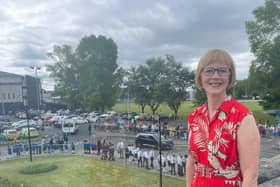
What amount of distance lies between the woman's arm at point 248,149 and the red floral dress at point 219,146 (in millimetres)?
38

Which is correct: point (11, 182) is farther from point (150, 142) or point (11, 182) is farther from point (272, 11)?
point (272, 11)

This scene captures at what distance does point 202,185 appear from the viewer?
1.74m

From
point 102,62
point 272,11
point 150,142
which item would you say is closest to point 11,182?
point 150,142

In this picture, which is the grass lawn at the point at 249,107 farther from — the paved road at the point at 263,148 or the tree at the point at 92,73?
the tree at the point at 92,73

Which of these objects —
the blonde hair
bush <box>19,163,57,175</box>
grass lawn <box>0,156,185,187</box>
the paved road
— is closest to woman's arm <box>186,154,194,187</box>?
the blonde hair

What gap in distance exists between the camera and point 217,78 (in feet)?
5.64

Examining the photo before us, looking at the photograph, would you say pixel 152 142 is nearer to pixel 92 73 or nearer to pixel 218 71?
pixel 218 71

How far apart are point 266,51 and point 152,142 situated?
602 inches

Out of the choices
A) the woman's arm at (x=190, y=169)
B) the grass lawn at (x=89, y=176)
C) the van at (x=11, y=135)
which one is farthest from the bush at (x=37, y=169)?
the van at (x=11, y=135)

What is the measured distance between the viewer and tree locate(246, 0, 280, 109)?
910 inches

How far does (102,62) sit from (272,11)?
88.9 ft

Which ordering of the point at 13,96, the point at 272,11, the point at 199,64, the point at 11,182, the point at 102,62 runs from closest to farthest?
the point at 199,64, the point at 11,182, the point at 272,11, the point at 102,62, the point at 13,96

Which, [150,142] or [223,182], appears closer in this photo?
[223,182]

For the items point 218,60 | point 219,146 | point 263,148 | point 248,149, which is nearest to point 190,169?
point 219,146
